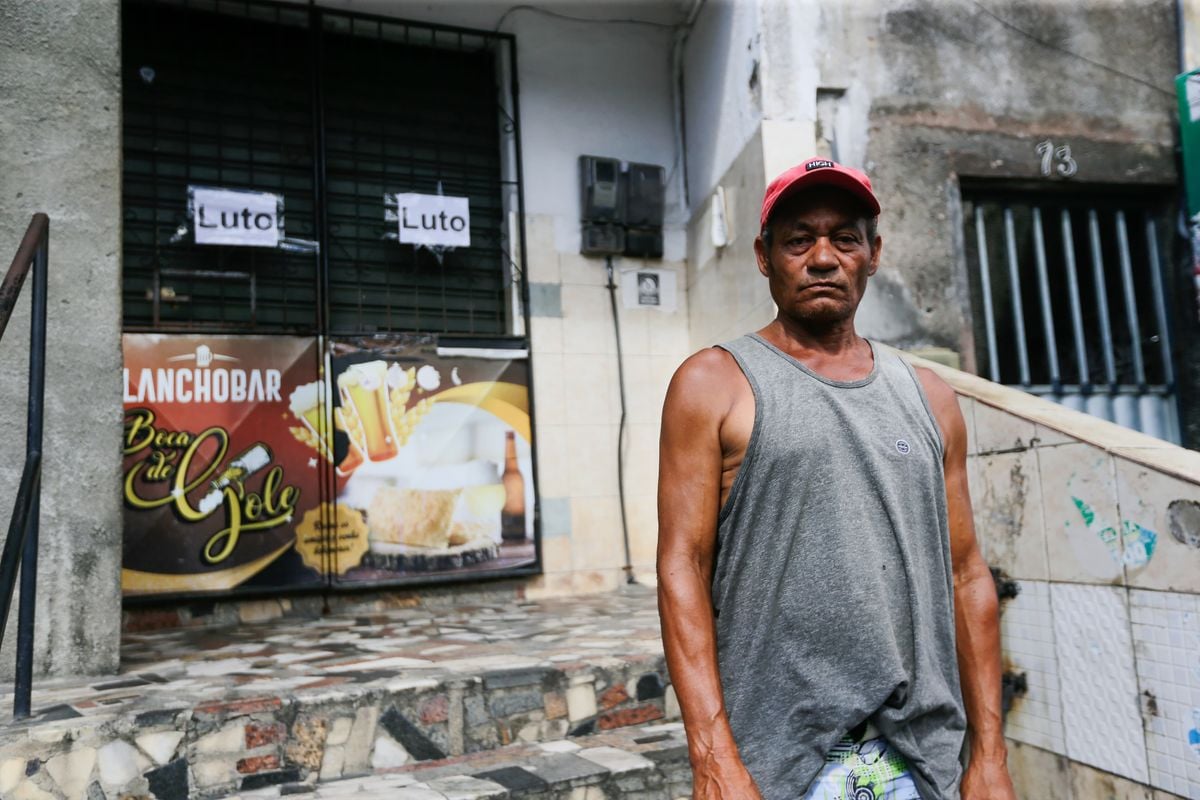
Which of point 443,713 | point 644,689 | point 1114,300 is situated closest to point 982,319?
point 1114,300

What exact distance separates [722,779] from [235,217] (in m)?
5.36

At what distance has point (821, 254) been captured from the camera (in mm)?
1697

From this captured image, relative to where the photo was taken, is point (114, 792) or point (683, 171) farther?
point (683, 171)

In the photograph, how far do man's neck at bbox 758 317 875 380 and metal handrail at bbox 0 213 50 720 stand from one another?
7.57ft

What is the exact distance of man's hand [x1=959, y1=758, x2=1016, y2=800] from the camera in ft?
5.34

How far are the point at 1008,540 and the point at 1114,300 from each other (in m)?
3.33

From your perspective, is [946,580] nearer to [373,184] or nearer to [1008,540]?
[1008,540]

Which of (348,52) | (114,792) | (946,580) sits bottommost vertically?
(114,792)

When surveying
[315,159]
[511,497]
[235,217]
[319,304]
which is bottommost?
[511,497]

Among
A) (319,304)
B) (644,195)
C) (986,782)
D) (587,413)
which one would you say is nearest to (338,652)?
(319,304)

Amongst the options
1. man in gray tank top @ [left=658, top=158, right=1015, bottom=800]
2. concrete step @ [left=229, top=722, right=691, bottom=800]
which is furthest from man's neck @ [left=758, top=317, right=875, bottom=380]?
concrete step @ [left=229, top=722, right=691, bottom=800]

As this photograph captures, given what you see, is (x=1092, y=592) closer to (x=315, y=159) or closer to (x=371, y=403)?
(x=371, y=403)

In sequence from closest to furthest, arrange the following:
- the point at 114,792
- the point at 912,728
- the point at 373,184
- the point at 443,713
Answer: the point at 912,728, the point at 114,792, the point at 443,713, the point at 373,184

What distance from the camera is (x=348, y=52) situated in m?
6.40
